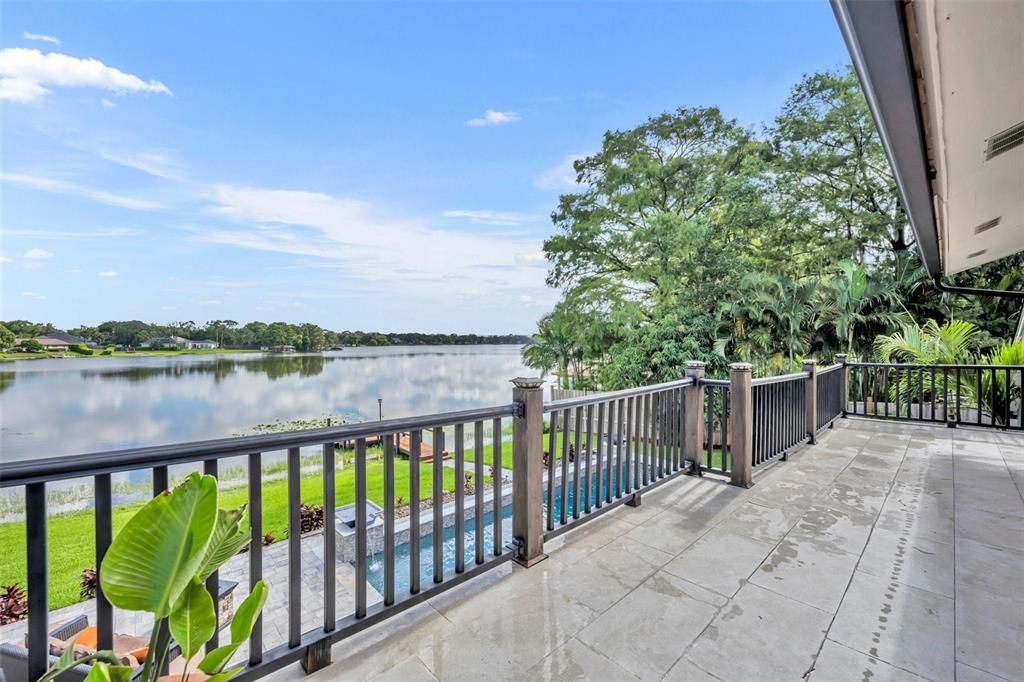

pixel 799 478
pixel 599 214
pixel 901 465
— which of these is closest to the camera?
pixel 799 478

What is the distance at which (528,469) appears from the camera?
2457 millimetres

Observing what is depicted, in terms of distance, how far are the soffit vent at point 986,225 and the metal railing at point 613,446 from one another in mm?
3275

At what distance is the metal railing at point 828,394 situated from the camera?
5.39m

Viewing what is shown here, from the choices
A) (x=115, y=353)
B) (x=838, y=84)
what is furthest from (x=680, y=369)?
(x=115, y=353)

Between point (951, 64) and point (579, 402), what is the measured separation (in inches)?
91.5

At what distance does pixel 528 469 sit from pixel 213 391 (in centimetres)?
1354

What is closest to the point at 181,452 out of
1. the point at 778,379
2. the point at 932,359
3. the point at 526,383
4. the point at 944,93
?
the point at 526,383

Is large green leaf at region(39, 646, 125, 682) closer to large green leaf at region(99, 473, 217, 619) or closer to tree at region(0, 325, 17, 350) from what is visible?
large green leaf at region(99, 473, 217, 619)

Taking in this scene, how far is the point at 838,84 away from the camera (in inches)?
473

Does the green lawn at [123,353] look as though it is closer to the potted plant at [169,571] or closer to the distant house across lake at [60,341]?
the distant house across lake at [60,341]

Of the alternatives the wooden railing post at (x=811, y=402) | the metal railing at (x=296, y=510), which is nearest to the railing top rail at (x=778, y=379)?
the wooden railing post at (x=811, y=402)

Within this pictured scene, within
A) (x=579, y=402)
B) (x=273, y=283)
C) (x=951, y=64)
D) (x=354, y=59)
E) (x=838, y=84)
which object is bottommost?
(x=579, y=402)

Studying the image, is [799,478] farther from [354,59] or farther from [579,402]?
[354,59]

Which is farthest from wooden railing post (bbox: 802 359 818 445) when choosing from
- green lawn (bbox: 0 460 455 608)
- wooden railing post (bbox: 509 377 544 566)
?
green lawn (bbox: 0 460 455 608)
